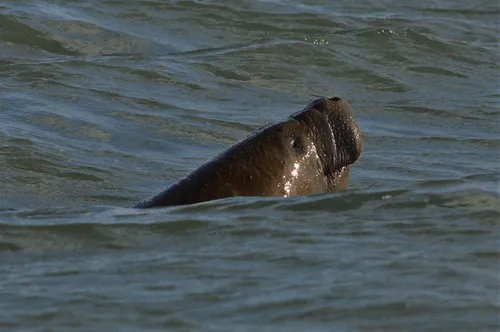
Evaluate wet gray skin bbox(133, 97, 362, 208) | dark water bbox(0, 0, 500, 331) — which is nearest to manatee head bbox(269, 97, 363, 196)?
wet gray skin bbox(133, 97, 362, 208)

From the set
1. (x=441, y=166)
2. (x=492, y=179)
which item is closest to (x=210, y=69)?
(x=441, y=166)

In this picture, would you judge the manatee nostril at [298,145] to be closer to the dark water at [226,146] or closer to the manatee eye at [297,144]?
the manatee eye at [297,144]

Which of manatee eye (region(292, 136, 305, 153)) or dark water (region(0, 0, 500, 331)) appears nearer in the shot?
dark water (region(0, 0, 500, 331))

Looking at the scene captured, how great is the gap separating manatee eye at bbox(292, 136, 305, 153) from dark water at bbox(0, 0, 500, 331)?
0.25 meters

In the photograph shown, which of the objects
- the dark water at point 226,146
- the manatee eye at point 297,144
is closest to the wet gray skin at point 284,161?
the manatee eye at point 297,144

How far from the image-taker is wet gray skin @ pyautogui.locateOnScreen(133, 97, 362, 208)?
6527 millimetres

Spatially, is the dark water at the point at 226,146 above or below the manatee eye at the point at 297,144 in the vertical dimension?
below

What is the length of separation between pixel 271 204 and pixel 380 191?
607 mm

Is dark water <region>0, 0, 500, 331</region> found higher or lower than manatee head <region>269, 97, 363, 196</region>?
lower

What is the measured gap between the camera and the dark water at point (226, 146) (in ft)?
17.1

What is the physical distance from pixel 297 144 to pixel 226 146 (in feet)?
11.5

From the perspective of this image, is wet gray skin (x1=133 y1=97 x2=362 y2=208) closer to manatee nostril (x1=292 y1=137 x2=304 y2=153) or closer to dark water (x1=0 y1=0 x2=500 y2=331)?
manatee nostril (x1=292 y1=137 x2=304 y2=153)

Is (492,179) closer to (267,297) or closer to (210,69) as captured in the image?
(267,297)

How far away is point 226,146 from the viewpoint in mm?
10086
